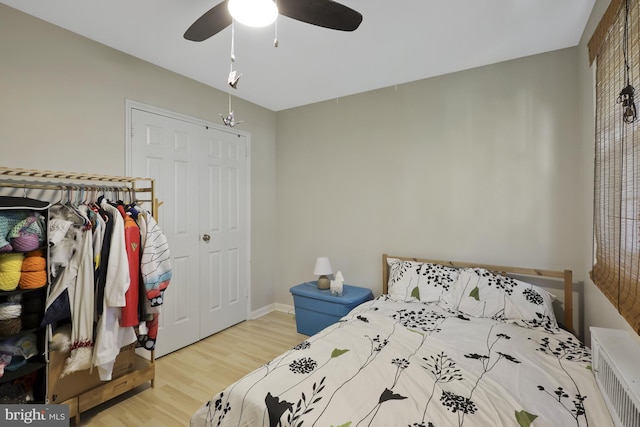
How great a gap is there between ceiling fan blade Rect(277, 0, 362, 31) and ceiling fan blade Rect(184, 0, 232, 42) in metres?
0.28

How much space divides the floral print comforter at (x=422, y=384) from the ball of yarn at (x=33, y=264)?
120 cm

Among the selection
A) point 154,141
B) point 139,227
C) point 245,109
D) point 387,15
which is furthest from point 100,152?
point 387,15

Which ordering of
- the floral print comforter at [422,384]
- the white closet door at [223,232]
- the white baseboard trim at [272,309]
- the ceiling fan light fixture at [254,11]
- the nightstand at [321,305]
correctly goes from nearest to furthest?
the floral print comforter at [422,384]
the ceiling fan light fixture at [254,11]
the nightstand at [321,305]
the white closet door at [223,232]
the white baseboard trim at [272,309]

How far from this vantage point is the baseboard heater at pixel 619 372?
1.04 metres

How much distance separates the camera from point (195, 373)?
99.3 inches

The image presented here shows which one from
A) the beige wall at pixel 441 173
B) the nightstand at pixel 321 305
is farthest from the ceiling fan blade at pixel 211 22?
the nightstand at pixel 321 305

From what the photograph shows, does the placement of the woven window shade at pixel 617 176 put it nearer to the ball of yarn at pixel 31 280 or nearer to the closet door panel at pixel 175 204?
the ball of yarn at pixel 31 280

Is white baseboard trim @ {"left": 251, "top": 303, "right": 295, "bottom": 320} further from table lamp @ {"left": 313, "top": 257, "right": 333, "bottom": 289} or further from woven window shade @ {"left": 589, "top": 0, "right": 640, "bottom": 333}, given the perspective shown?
woven window shade @ {"left": 589, "top": 0, "right": 640, "bottom": 333}

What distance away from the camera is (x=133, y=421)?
1954 millimetres

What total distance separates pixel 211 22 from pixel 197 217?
1.97m

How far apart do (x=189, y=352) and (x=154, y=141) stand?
2.01 metres

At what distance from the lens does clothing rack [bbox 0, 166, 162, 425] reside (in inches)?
73.0

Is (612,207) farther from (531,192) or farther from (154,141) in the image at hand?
(154,141)

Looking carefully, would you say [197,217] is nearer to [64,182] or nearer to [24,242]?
[64,182]
